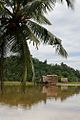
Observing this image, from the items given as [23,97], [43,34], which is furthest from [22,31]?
[23,97]

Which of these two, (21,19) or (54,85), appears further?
(54,85)

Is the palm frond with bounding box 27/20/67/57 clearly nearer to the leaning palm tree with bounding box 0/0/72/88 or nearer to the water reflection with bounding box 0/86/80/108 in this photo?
the leaning palm tree with bounding box 0/0/72/88

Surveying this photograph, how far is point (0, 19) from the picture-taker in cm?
1179

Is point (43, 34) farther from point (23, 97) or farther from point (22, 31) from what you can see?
point (23, 97)

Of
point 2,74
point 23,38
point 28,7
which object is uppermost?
point 28,7

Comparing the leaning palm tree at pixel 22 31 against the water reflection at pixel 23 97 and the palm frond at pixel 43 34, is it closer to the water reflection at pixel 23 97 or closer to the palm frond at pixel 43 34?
the palm frond at pixel 43 34

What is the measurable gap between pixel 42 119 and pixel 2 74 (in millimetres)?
10275

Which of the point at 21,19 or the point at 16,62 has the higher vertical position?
the point at 21,19

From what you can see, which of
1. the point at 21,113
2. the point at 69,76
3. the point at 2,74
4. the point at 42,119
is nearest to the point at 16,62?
the point at 2,74

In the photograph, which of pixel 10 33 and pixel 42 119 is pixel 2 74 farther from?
pixel 42 119

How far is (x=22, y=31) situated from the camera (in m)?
11.9

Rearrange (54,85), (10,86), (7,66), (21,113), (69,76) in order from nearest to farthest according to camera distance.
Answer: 1. (7,66)
2. (21,113)
3. (10,86)
4. (54,85)
5. (69,76)

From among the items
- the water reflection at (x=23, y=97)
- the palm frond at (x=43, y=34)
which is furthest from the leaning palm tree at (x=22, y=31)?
the water reflection at (x=23, y=97)

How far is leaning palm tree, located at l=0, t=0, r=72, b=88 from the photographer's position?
38.3 feet
